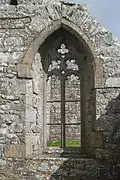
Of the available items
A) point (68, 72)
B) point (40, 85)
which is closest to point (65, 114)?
point (68, 72)

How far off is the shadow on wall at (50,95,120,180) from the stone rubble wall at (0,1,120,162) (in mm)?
28

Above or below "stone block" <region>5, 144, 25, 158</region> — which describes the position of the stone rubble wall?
above

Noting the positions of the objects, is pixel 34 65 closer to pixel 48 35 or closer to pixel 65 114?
pixel 48 35

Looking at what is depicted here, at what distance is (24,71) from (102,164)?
2.32 m

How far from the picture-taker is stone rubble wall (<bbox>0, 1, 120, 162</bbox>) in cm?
662

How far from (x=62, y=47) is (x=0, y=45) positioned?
1.43 meters

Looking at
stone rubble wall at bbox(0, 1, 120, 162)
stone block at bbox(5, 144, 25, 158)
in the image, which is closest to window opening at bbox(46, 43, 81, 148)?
stone rubble wall at bbox(0, 1, 120, 162)

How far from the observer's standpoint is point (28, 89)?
22.5 feet

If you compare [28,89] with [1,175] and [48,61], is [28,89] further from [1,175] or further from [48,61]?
[1,175]

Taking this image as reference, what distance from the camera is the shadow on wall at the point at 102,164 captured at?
6.41 metres

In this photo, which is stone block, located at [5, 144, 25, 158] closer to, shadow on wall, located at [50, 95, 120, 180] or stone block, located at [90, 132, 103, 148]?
shadow on wall, located at [50, 95, 120, 180]

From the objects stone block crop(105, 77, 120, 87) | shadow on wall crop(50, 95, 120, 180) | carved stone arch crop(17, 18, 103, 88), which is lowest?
shadow on wall crop(50, 95, 120, 180)

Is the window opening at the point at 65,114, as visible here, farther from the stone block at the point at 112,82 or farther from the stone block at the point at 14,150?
the stone block at the point at 14,150

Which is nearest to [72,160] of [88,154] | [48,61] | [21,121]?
[88,154]
